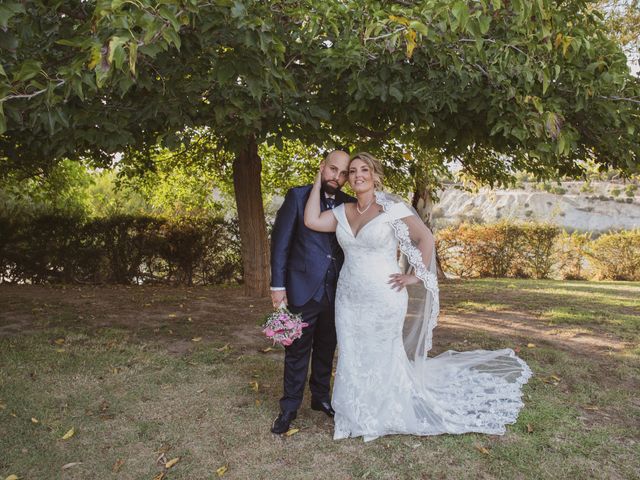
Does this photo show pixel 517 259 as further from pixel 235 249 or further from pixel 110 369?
pixel 110 369

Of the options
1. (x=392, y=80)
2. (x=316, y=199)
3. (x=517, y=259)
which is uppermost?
(x=392, y=80)

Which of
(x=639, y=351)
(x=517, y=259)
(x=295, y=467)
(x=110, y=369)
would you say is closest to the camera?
(x=295, y=467)

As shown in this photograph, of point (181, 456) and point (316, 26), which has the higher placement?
point (316, 26)

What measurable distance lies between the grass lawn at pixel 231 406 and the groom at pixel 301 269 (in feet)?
1.19

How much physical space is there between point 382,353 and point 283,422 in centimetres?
96

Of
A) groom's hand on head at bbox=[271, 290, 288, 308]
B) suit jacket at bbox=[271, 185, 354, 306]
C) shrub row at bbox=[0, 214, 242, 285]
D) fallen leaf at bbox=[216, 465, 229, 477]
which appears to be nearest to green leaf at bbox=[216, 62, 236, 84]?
suit jacket at bbox=[271, 185, 354, 306]

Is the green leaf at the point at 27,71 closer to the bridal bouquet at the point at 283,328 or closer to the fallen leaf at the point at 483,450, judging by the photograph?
the bridal bouquet at the point at 283,328

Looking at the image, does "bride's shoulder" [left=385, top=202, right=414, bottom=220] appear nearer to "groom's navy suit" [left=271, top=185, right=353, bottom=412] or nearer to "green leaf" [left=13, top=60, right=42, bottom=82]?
"groom's navy suit" [left=271, top=185, right=353, bottom=412]

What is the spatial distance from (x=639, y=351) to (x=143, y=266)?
10075 millimetres

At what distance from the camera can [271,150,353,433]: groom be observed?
13.9ft

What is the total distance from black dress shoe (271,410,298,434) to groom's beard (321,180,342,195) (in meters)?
1.81

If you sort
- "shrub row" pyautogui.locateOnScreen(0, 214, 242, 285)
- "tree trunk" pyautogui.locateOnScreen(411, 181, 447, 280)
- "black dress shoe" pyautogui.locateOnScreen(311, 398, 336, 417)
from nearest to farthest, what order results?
"black dress shoe" pyautogui.locateOnScreen(311, 398, 336, 417)
"shrub row" pyautogui.locateOnScreen(0, 214, 242, 285)
"tree trunk" pyautogui.locateOnScreen(411, 181, 447, 280)

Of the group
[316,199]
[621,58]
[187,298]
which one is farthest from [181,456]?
[187,298]

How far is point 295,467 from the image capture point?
3.72 metres
